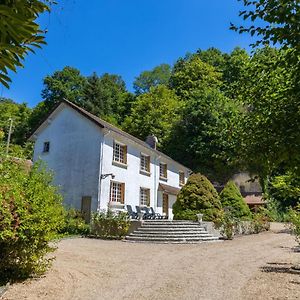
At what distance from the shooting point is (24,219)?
6812mm

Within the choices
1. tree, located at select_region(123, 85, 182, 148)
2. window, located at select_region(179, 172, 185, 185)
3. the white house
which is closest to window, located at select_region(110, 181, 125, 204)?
the white house

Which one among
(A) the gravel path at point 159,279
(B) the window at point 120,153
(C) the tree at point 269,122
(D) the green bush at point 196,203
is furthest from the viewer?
(B) the window at point 120,153

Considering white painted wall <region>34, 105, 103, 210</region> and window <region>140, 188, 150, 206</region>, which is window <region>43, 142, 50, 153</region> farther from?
window <region>140, 188, 150, 206</region>

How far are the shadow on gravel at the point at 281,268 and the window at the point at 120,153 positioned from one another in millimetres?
15420

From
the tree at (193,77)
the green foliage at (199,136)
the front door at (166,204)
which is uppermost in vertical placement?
the tree at (193,77)

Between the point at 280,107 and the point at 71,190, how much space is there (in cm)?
2042

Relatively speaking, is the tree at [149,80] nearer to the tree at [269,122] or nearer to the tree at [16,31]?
the tree at [269,122]

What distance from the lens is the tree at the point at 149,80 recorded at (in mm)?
68938

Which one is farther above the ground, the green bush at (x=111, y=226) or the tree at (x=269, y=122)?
the tree at (x=269, y=122)

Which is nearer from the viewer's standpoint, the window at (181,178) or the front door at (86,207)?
the front door at (86,207)

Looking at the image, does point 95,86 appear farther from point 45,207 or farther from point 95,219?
point 45,207

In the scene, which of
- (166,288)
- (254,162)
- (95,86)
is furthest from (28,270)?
(95,86)

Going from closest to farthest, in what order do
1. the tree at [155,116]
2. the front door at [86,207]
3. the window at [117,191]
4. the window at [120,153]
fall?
1. the front door at [86,207]
2. the window at [117,191]
3. the window at [120,153]
4. the tree at [155,116]

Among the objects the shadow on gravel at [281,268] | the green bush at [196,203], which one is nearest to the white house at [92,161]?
the green bush at [196,203]
